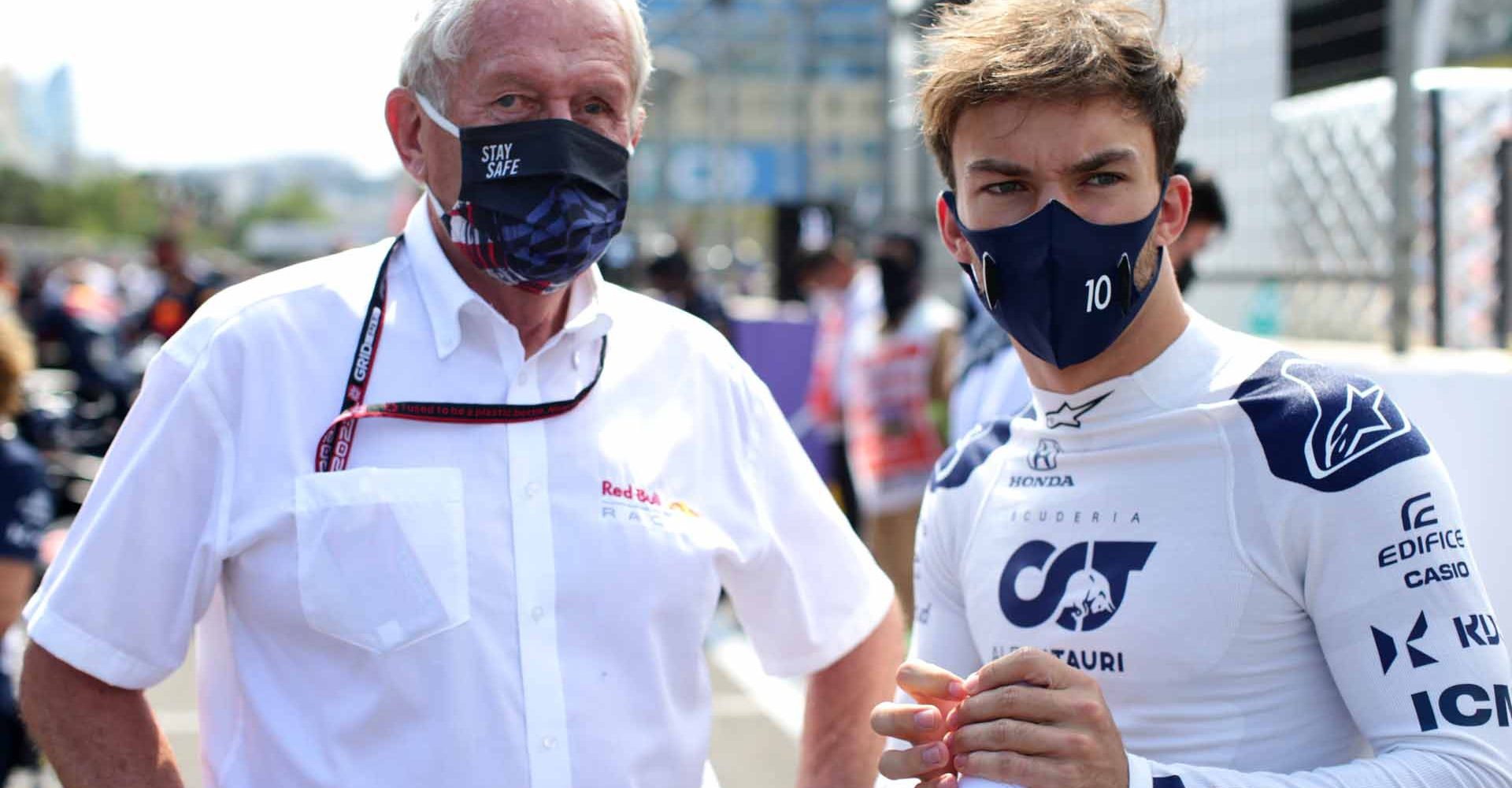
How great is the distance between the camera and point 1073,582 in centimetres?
187

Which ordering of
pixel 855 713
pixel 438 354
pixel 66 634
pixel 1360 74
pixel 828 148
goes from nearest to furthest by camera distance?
pixel 66 634, pixel 438 354, pixel 855 713, pixel 1360 74, pixel 828 148

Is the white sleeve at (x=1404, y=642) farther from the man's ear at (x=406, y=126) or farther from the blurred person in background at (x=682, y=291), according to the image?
the blurred person in background at (x=682, y=291)

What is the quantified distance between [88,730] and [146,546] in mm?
258

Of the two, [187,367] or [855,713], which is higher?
[187,367]

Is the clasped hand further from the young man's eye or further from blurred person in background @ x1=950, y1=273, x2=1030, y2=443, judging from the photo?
blurred person in background @ x1=950, y1=273, x2=1030, y2=443

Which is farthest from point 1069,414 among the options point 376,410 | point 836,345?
point 836,345

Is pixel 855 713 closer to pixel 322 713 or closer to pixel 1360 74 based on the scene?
pixel 322 713

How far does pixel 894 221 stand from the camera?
7.30 meters

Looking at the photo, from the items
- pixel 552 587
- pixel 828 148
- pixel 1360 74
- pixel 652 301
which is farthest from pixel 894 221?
pixel 828 148

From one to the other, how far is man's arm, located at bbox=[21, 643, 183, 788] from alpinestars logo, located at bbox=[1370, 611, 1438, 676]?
4.93ft

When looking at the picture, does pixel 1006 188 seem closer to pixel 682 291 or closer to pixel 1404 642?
pixel 1404 642

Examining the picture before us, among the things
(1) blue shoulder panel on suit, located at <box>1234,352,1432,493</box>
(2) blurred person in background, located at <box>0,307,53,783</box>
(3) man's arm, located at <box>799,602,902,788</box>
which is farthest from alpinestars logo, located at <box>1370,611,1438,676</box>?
(2) blurred person in background, located at <box>0,307,53,783</box>

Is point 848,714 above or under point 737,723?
above

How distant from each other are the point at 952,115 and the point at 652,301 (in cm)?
64
